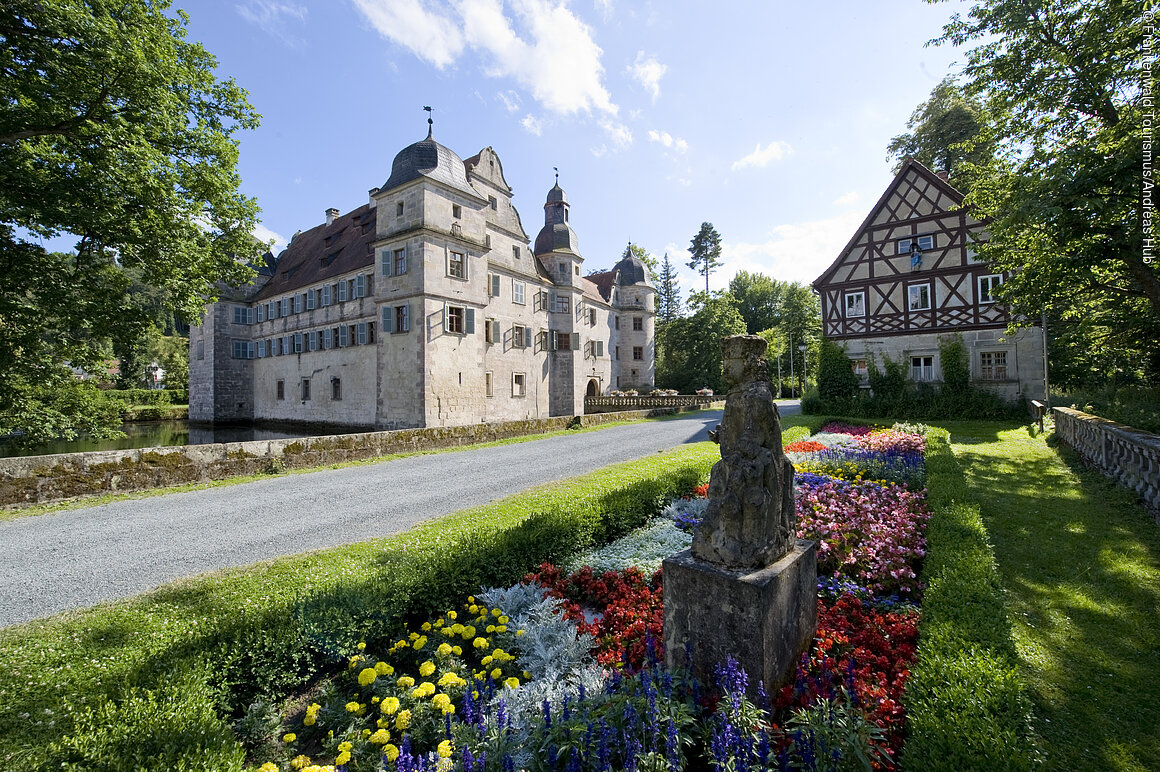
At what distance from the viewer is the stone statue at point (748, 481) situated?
3.21m

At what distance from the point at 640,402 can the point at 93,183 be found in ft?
95.1

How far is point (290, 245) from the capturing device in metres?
37.1

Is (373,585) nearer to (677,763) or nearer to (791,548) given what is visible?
(677,763)

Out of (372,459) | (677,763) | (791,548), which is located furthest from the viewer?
(372,459)

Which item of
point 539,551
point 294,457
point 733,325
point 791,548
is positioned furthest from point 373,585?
point 733,325

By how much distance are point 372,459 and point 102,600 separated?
28.5ft

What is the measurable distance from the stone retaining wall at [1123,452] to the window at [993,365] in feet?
33.9

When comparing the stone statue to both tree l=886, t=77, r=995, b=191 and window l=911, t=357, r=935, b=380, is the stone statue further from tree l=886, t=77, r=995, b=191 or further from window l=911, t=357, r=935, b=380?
tree l=886, t=77, r=995, b=191

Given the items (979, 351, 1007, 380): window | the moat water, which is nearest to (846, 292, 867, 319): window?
(979, 351, 1007, 380): window

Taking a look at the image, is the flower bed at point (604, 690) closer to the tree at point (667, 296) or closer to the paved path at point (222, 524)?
the paved path at point (222, 524)

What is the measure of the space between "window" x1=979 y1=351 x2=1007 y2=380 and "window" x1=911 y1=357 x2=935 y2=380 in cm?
169

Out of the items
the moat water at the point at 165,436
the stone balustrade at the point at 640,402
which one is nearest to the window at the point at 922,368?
the stone balustrade at the point at 640,402

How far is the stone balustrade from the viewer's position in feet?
104

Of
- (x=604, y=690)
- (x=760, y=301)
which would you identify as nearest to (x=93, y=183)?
(x=604, y=690)
